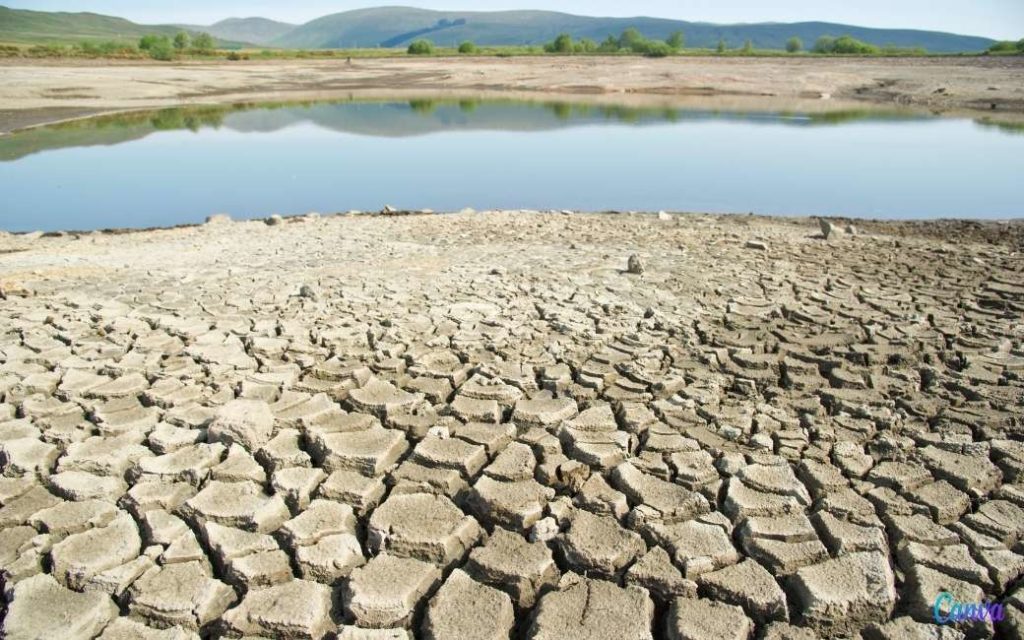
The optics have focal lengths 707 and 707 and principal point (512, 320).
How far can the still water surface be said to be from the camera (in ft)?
35.4

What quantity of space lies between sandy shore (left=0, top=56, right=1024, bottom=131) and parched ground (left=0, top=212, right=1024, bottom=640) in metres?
18.0

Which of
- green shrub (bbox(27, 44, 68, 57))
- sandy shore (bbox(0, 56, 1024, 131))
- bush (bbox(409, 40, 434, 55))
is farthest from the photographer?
bush (bbox(409, 40, 434, 55))

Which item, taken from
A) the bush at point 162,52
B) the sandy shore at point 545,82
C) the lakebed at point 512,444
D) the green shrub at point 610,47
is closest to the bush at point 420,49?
the sandy shore at point 545,82

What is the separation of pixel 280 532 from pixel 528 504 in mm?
913

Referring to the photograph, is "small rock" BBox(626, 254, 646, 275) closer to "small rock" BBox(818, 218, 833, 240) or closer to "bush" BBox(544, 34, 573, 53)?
"small rock" BBox(818, 218, 833, 240)

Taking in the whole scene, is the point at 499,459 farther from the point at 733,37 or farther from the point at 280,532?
Answer: the point at 733,37

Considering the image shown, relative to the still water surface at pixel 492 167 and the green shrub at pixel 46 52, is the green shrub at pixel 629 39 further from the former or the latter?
the still water surface at pixel 492 167

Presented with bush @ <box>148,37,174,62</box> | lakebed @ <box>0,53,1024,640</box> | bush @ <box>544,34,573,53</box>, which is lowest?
lakebed @ <box>0,53,1024,640</box>

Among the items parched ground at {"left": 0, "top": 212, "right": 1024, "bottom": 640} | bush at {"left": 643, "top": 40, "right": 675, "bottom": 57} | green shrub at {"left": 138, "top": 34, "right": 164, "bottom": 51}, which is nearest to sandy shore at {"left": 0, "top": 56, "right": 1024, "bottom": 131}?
green shrub at {"left": 138, "top": 34, "right": 164, "bottom": 51}

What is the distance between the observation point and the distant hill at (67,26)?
106500 mm

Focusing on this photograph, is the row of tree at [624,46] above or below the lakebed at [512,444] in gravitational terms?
above

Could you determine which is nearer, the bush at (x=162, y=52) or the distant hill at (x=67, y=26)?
the bush at (x=162, y=52)
